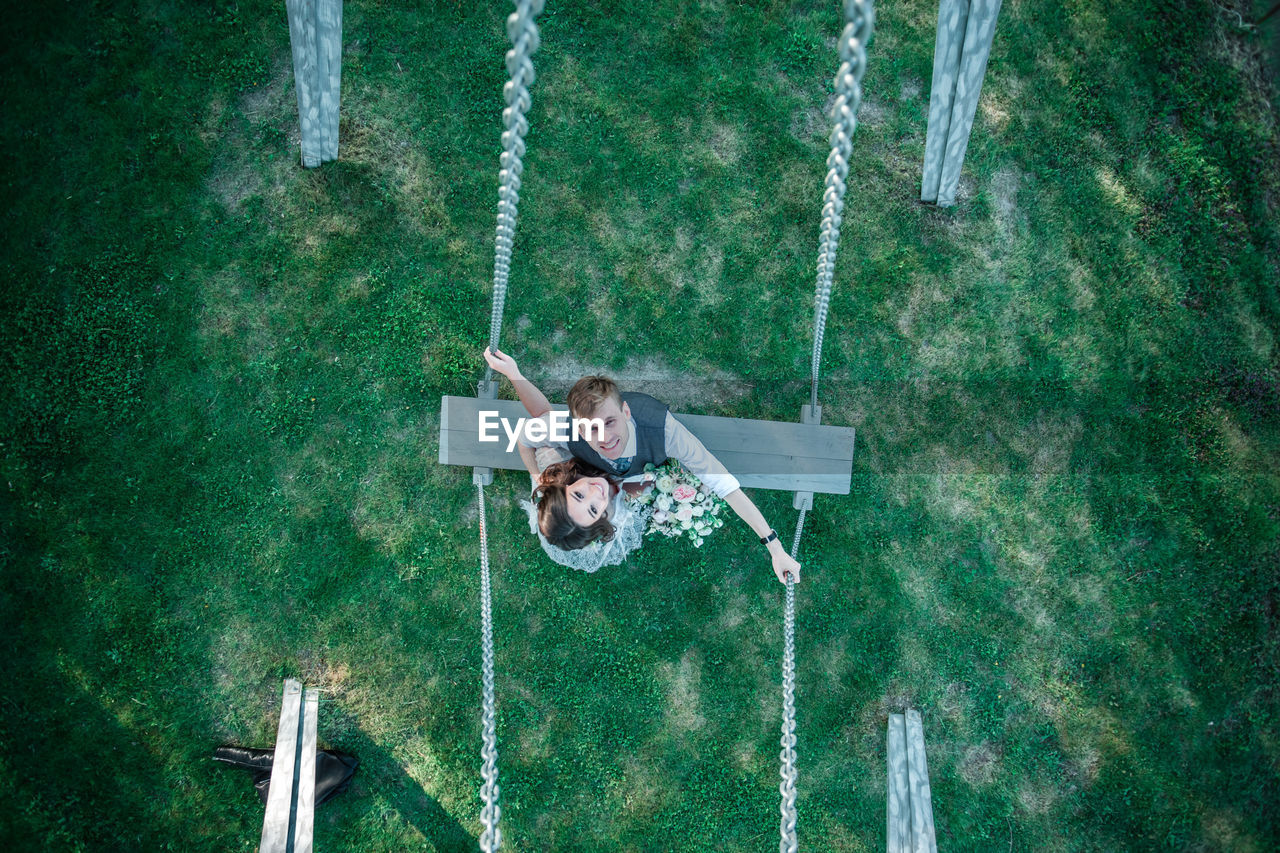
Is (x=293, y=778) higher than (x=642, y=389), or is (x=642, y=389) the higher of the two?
(x=642, y=389)

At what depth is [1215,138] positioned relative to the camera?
6.57m

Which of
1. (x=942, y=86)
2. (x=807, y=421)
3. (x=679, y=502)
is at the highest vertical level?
(x=942, y=86)

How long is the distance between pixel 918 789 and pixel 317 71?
7.34 metres

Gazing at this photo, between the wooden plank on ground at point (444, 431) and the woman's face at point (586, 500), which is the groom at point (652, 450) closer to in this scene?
the woman's face at point (586, 500)

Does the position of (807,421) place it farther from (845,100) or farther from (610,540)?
(845,100)

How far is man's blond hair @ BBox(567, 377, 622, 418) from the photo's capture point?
4.62m

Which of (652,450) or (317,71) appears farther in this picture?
(317,71)

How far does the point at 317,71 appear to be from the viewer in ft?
18.4

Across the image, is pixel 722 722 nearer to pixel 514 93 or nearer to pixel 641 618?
pixel 641 618

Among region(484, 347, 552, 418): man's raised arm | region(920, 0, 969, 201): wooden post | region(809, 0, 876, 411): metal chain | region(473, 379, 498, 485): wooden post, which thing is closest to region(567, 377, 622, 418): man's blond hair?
region(484, 347, 552, 418): man's raised arm

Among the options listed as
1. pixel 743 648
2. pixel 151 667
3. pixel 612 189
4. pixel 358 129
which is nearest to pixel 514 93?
pixel 612 189

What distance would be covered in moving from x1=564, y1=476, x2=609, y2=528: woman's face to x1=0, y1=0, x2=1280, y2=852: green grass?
178cm

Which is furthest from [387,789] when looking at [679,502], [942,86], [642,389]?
[942,86]

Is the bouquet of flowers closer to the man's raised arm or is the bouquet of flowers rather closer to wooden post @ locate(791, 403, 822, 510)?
wooden post @ locate(791, 403, 822, 510)
